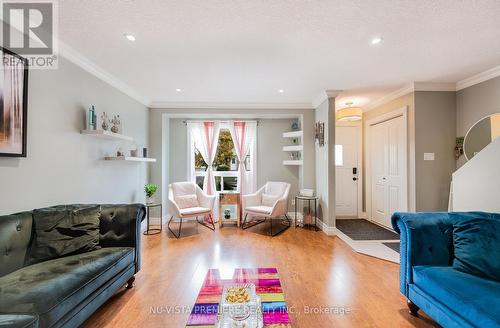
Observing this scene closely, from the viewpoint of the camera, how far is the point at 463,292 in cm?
140

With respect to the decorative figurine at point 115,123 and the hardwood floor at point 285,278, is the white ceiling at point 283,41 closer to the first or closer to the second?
the decorative figurine at point 115,123

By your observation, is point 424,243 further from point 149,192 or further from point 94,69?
point 94,69

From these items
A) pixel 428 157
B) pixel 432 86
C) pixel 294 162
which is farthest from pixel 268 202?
pixel 432 86

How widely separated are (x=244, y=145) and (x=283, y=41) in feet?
9.13

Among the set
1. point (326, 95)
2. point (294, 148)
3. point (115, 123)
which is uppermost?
point (326, 95)

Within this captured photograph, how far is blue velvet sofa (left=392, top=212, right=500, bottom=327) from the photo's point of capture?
1.32 metres

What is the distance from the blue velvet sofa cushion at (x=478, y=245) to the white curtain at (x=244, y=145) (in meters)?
3.58

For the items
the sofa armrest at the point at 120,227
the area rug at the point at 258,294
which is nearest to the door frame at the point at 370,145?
the area rug at the point at 258,294

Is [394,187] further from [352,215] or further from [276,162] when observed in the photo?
[276,162]

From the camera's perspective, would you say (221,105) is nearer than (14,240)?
No

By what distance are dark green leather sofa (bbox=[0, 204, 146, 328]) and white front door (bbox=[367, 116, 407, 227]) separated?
4.13 metres

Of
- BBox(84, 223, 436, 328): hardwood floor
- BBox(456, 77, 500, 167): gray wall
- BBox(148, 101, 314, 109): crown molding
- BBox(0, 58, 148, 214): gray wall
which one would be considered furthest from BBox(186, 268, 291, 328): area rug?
BBox(456, 77, 500, 167): gray wall

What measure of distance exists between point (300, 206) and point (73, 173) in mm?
3920

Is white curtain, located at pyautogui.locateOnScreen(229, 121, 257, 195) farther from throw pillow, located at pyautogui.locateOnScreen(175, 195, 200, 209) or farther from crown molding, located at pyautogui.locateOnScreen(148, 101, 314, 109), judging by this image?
throw pillow, located at pyautogui.locateOnScreen(175, 195, 200, 209)
